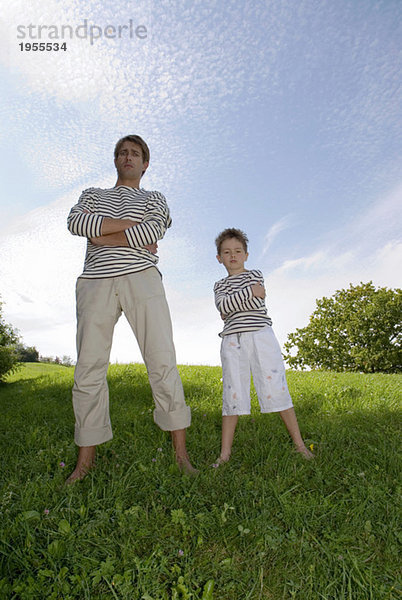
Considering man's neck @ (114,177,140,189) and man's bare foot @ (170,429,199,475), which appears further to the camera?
man's neck @ (114,177,140,189)

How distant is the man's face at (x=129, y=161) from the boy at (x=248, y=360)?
1.47 m

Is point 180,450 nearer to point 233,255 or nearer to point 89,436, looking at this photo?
point 89,436

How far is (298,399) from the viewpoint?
693 cm

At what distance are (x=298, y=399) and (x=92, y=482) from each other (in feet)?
14.5

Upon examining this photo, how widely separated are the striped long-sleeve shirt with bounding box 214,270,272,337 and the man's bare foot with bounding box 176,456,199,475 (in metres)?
1.23

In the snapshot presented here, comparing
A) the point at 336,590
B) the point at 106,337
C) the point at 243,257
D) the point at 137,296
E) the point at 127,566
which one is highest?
the point at 243,257

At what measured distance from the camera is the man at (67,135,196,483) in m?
3.63

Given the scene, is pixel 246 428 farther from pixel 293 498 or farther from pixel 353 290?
pixel 353 290

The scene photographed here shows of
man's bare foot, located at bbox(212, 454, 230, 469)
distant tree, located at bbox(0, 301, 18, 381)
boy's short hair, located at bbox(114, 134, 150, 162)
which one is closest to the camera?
man's bare foot, located at bbox(212, 454, 230, 469)

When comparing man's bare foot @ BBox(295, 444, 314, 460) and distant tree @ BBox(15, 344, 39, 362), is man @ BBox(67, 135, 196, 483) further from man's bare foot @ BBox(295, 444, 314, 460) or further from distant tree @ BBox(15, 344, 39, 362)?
distant tree @ BBox(15, 344, 39, 362)

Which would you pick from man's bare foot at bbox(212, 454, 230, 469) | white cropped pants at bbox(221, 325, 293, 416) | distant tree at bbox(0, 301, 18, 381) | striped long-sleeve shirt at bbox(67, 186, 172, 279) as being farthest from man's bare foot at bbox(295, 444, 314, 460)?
distant tree at bbox(0, 301, 18, 381)

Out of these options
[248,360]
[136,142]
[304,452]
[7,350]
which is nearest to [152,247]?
[136,142]

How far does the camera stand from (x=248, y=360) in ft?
13.4

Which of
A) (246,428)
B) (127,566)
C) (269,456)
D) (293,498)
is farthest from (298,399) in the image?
(127,566)
